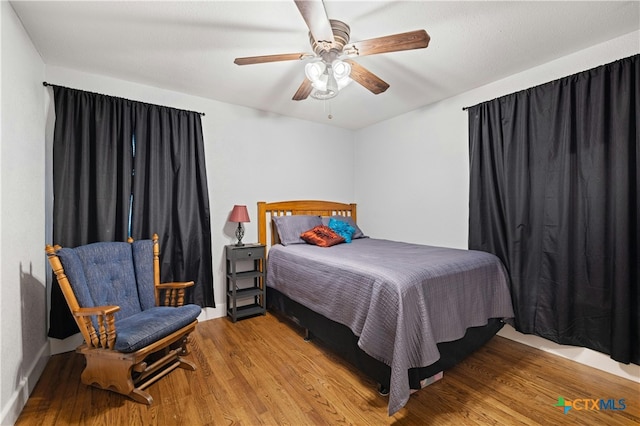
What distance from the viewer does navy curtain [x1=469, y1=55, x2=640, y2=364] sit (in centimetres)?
200

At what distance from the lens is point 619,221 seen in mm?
2012

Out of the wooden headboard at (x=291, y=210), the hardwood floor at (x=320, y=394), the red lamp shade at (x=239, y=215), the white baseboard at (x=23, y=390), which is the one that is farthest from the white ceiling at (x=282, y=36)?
the hardwood floor at (x=320, y=394)

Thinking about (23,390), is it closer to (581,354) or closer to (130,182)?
(130,182)

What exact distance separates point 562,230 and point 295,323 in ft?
8.47

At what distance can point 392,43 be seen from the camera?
1.62 meters

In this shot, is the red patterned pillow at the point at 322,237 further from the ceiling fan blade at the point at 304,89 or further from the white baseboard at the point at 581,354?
the white baseboard at the point at 581,354

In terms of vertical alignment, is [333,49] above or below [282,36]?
below

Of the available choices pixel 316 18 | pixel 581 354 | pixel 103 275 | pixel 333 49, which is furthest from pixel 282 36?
pixel 581 354

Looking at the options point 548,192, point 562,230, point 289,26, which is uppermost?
point 289,26

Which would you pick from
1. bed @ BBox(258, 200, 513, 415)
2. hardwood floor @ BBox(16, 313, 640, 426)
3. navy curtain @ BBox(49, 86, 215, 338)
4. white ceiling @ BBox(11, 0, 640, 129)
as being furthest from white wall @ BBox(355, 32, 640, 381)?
navy curtain @ BBox(49, 86, 215, 338)

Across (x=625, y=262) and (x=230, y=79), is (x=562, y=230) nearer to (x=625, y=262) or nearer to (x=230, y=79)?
(x=625, y=262)

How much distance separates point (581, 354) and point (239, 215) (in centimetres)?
331

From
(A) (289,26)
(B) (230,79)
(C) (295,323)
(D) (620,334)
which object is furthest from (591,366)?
(B) (230,79)

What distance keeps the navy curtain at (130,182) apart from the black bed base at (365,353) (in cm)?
122
